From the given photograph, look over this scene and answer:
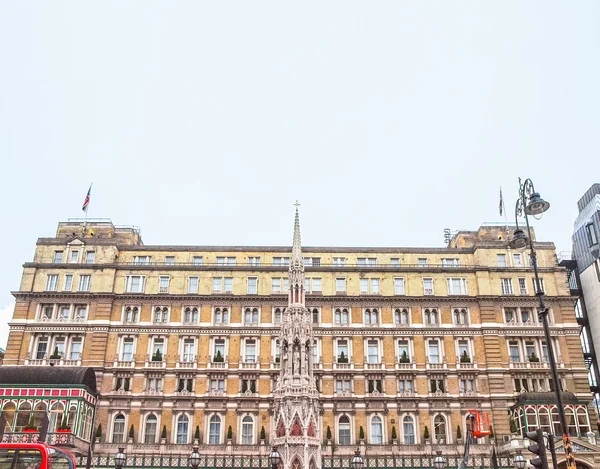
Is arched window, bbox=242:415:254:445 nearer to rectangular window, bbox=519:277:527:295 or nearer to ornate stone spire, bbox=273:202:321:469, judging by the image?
ornate stone spire, bbox=273:202:321:469

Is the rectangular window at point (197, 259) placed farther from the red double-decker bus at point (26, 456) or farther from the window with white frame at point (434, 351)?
the red double-decker bus at point (26, 456)

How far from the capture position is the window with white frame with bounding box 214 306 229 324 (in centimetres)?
6498

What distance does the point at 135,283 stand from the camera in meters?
66.7

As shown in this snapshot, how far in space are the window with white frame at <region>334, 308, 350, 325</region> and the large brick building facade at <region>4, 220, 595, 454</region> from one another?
110 mm

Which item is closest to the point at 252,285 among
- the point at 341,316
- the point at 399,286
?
the point at 341,316

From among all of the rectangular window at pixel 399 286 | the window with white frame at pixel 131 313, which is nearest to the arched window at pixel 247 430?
the window with white frame at pixel 131 313

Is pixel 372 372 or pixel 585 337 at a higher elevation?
pixel 585 337

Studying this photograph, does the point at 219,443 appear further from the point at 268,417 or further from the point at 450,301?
the point at 450,301

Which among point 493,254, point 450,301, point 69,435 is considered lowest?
point 69,435

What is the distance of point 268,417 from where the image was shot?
198 feet

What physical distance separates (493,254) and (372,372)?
63.1ft

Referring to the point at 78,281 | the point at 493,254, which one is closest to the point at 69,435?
the point at 78,281

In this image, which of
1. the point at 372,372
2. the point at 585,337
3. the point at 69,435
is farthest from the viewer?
the point at 585,337

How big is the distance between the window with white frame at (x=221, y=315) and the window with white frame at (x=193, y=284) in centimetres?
334
